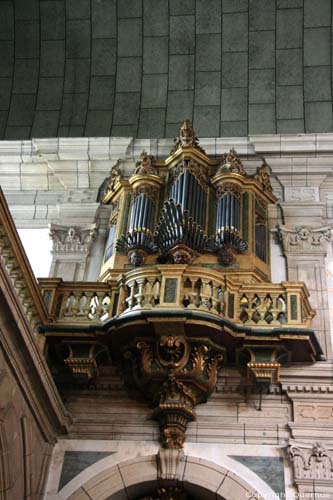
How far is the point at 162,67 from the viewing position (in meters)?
15.1

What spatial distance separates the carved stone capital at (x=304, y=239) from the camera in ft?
41.4

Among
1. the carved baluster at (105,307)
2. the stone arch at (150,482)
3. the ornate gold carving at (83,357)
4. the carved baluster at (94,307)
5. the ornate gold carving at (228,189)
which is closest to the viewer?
the stone arch at (150,482)

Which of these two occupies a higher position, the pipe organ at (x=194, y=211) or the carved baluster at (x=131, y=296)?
the pipe organ at (x=194, y=211)

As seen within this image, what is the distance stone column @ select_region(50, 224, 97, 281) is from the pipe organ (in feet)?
2.12

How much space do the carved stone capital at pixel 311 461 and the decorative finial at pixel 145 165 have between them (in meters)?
5.09

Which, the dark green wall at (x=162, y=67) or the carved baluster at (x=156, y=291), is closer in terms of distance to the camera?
the carved baluster at (x=156, y=291)

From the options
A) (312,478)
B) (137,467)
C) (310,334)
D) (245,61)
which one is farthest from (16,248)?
(245,61)

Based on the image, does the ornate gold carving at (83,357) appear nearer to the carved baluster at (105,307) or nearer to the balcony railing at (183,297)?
the balcony railing at (183,297)

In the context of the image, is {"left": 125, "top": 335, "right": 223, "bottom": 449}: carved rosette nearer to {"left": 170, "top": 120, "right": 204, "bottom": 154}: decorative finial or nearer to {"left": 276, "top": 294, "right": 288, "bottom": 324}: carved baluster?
{"left": 276, "top": 294, "right": 288, "bottom": 324}: carved baluster

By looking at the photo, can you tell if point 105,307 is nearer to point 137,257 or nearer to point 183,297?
point 137,257

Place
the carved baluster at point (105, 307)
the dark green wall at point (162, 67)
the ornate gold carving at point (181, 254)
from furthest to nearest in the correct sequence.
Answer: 1. the dark green wall at point (162, 67)
2. the ornate gold carving at point (181, 254)
3. the carved baluster at point (105, 307)

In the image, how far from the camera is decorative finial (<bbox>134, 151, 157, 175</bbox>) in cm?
1295

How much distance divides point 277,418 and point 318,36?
7778mm

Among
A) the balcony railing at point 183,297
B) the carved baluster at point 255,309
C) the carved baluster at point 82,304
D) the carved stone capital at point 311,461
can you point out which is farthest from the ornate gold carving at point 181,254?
the carved stone capital at point 311,461
